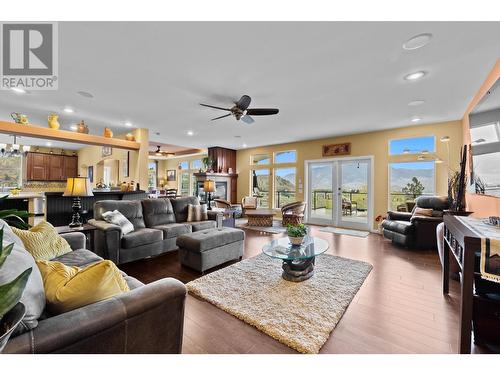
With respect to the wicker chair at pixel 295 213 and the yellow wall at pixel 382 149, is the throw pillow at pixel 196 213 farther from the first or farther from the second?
the yellow wall at pixel 382 149

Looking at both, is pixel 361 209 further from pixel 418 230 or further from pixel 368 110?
pixel 368 110

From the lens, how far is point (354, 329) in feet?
5.59

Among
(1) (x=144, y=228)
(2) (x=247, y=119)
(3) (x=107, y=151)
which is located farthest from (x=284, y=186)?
(3) (x=107, y=151)

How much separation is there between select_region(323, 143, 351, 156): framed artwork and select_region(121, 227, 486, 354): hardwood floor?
3.48 meters

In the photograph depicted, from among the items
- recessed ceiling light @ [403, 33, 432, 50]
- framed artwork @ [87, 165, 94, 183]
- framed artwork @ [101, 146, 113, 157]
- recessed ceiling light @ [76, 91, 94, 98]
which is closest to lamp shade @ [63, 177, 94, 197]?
recessed ceiling light @ [76, 91, 94, 98]

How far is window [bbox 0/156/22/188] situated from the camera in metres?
6.80

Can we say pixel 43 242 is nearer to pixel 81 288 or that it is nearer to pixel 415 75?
pixel 81 288

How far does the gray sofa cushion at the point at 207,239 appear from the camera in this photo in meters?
2.74

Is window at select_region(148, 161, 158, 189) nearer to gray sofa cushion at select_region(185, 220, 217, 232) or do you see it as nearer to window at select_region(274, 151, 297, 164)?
window at select_region(274, 151, 297, 164)

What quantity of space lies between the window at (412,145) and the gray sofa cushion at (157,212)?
198 inches

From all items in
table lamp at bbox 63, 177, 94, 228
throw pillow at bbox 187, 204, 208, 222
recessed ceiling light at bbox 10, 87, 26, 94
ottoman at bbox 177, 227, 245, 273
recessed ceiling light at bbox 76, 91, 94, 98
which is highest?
recessed ceiling light at bbox 76, 91, 94, 98

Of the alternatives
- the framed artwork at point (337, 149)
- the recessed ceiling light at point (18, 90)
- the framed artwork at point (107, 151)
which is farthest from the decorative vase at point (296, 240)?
the framed artwork at point (107, 151)

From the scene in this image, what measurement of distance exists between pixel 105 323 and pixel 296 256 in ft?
6.12

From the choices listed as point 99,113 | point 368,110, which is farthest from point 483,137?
point 99,113
